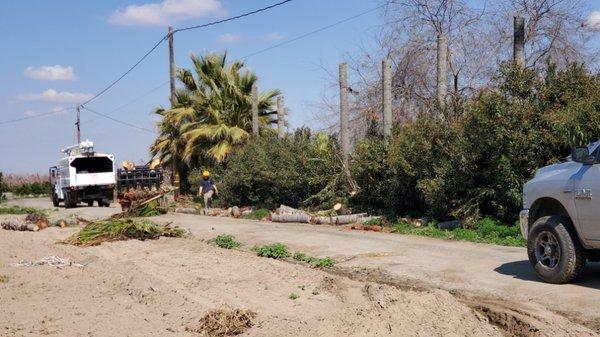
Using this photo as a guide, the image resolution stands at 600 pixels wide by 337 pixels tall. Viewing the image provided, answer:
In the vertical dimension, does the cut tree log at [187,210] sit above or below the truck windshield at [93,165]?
below

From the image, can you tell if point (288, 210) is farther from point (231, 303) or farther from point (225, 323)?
point (225, 323)

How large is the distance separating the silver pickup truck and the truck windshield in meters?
28.8

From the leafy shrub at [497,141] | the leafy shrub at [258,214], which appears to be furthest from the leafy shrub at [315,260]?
the leafy shrub at [258,214]

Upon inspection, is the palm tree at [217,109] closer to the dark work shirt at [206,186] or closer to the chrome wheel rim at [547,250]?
the dark work shirt at [206,186]

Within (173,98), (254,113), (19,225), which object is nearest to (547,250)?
(19,225)

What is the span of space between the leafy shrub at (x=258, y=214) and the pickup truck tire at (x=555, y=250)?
13.3 m

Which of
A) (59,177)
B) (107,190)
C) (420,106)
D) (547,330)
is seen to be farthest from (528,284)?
(59,177)

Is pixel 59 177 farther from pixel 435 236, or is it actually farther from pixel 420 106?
pixel 435 236

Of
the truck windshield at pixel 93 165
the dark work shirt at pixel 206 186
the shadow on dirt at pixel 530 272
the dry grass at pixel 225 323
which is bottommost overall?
the dry grass at pixel 225 323

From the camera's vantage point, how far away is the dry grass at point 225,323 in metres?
7.27

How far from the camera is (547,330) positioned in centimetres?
629

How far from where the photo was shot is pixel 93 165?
3434 cm

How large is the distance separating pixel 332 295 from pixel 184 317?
1911mm

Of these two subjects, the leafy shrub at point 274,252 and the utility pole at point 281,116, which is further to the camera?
the utility pole at point 281,116
